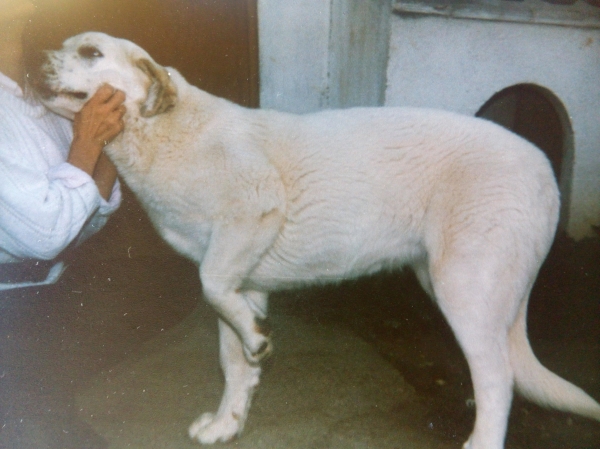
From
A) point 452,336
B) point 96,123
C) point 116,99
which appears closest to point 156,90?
point 116,99

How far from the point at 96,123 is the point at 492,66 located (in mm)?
2672

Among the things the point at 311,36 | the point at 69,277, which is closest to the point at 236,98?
the point at 311,36

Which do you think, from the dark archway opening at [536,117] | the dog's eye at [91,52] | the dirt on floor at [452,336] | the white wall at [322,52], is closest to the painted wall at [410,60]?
the white wall at [322,52]

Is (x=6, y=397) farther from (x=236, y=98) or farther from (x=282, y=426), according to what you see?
(x=236, y=98)

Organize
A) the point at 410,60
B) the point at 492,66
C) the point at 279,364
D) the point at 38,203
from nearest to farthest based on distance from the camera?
the point at 38,203 < the point at 279,364 < the point at 410,60 < the point at 492,66

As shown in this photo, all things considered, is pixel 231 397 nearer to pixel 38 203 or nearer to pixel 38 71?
pixel 38 203

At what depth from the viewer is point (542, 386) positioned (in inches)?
79.7

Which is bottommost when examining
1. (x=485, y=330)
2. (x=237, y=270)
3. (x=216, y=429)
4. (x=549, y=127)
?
(x=216, y=429)

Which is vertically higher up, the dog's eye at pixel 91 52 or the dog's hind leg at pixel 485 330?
the dog's eye at pixel 91 52

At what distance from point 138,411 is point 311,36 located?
7.73 ft

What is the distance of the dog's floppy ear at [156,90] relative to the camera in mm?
2020

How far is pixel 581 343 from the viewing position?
2.81 meters

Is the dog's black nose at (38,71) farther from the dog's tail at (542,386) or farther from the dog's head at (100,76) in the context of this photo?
the dog's tail at (542,386)

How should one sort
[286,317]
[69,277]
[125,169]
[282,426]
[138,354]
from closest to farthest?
[69,277] < [125,169] < [282,426] < [138,354] < [286,317]
